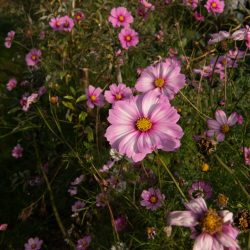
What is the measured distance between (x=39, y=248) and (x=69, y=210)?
1.09 ft

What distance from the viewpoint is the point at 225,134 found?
1.60m

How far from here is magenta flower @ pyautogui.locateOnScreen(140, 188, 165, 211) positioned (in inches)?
66.1

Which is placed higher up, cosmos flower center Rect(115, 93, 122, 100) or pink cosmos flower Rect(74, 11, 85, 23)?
cosmos flower center Rect(115, 93, 122, 100)

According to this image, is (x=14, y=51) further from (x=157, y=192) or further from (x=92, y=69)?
(x=157, y=192)

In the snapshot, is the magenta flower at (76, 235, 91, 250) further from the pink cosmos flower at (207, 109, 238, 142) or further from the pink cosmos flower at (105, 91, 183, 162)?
the pink cosmos flower at (105, 91, 183, 162)

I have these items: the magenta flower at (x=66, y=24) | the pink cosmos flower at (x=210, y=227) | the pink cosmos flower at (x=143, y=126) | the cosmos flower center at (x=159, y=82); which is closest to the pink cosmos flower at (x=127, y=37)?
the magenta flower at (x=66, y=24)

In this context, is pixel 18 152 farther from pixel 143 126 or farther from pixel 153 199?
pixel 143 126

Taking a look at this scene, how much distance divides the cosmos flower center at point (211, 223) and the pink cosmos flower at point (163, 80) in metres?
0.53

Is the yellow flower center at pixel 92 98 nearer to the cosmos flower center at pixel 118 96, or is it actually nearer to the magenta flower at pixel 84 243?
the cosmos flower center at pixel 118 96

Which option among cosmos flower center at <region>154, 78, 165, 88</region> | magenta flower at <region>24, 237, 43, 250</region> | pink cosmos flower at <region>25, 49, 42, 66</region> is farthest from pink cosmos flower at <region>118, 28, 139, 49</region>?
cosmos flower center at <region>154, 78, 165, 88</region>

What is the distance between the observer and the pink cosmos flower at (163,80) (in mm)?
1437

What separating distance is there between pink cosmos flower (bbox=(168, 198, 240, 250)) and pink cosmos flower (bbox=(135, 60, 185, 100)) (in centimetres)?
52

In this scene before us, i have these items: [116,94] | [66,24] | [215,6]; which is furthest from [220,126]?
[66,24]

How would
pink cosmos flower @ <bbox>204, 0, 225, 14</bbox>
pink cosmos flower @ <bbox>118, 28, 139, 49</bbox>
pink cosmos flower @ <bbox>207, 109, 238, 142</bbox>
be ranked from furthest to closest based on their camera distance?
1. pink cosmos flower @ <bbox>204, 0, 225, 14</bbox>
2. pink cosmos flower @ <bbox>118, 28, 139, 49</bbox>
3. pink cosmos flower @ <bbox>207, 109, 238, 142</bbox>
